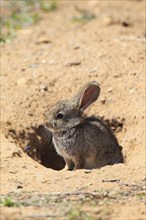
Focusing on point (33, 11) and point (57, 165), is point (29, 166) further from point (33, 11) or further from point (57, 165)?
point (33, 11)

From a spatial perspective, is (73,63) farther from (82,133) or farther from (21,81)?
(82,133)

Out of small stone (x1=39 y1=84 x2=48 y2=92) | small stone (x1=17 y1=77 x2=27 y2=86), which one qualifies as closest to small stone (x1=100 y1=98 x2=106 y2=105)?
small stone (x1=39 y1=84 x2=48 y2=92)

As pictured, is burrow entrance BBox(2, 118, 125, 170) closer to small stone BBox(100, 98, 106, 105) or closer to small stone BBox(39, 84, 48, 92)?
small stone BBox(100, 98, 106, 105)

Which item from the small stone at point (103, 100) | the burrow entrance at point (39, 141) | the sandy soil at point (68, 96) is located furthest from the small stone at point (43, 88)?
the small stone at point (103, 100)

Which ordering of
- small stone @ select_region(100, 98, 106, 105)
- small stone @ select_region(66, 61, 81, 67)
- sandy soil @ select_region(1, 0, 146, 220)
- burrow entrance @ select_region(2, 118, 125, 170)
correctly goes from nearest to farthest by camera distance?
sandy soil @ select_region(1, 0, 146, 220)
burrow entrance @ select_region(2, 118, 125, 170)
small stone @ select_region(100, 98, 106, 105)
small stone @ select_region(66, 61, 81, 67)

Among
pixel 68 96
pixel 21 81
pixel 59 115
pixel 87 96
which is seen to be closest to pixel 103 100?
pixel 68 96

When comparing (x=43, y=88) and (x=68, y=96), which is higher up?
(x=43, y=88)

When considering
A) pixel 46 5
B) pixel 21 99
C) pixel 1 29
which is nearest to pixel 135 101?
pixel 21 99
